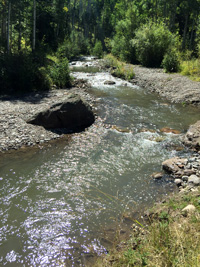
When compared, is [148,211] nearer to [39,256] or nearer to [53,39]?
[39,256]

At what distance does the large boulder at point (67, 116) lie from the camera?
11.3 m

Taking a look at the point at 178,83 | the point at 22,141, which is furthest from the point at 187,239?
the point at 178,83

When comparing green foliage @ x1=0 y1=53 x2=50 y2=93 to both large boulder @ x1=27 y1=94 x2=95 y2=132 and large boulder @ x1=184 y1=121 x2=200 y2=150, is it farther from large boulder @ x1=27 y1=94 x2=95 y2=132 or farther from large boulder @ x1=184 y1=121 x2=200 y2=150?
large boulder @ x1=184 y1=121 x2=200 y2=150

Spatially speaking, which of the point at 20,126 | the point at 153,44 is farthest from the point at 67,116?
the point at 153,44

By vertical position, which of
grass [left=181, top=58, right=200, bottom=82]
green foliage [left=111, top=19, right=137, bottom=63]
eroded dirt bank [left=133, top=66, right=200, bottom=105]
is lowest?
eroded dirt bank [left=133, top=66, right=200, bottom=105]

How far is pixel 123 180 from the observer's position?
24.6ft

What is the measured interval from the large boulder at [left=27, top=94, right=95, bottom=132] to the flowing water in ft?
2.28

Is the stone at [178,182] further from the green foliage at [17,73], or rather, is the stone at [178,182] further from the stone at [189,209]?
the green foliage at [17,73]

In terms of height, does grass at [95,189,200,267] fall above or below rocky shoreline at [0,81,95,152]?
above

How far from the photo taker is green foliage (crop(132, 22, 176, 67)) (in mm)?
29250

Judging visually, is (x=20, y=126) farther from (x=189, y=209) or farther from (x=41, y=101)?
(x=189, y=209)

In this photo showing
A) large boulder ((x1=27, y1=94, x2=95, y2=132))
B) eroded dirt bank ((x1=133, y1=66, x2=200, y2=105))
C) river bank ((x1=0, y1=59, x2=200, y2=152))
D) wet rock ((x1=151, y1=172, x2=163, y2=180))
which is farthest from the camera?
eroded dirt bank ((x1=133, y1=66, x2=200, y2=105))

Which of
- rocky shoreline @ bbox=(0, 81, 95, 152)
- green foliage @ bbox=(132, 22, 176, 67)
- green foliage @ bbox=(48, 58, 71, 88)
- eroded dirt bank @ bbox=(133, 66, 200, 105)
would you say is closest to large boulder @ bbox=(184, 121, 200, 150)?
rocky shoreline @ bbox=(0, 81, 95, 152)

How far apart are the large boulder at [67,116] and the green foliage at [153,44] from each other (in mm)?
21177
